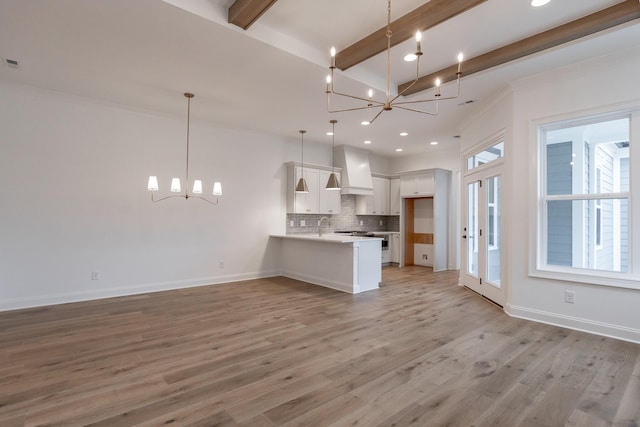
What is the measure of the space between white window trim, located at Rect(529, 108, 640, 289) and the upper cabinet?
430 centimetres

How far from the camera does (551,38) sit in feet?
10.9

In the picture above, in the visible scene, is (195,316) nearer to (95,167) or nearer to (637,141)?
(95,167)

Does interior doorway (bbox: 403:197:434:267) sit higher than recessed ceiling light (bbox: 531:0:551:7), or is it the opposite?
recessed ceiling light (bbox: 531:0:551:7)

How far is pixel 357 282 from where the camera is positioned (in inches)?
216

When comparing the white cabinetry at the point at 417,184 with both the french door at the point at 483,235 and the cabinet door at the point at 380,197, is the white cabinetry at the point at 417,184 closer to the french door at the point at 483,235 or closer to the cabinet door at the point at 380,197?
the cabinet door at the point at 380,197

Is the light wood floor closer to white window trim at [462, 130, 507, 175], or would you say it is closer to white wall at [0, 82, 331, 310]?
white wall at [0, 82, 331, 310]

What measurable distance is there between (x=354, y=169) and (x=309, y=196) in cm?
143

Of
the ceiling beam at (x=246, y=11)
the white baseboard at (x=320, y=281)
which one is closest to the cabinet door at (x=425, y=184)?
the white baseboard at (x=320, y=281)

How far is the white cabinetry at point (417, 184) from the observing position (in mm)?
8070

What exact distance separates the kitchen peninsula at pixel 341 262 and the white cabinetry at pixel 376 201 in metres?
2.61

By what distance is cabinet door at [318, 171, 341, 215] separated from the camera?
7.51m

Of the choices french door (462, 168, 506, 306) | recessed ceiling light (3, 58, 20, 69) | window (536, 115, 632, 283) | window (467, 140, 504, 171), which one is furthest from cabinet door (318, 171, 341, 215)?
recessed ceiling light (3, 58, 20, 69)

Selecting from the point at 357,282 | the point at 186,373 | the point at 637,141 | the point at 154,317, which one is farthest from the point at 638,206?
the point at 154,317

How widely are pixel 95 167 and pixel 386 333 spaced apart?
4821 millimetres
